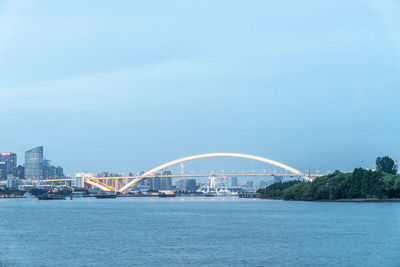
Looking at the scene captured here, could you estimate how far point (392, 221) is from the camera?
47312mm

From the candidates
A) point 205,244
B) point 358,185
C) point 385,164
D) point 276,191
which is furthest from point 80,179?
point 205,244

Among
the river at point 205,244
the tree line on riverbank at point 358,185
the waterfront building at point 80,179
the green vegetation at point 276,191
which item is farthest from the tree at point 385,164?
the waterfront building at point 80,179

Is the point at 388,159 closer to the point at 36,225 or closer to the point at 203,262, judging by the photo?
the point at 36,225

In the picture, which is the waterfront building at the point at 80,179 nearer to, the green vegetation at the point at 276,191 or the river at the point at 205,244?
the green vegetation at the point at 276,191

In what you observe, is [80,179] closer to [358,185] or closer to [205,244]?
[358,185]

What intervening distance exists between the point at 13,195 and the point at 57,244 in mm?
173445

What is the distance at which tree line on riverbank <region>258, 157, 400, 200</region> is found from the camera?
8550cm

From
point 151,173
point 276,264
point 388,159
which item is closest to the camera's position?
point 276,264

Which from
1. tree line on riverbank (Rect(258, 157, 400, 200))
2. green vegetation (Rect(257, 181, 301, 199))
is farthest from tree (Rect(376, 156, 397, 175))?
green vegetation (Rect(257, 181, 301, 199))

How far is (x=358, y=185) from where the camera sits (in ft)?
297

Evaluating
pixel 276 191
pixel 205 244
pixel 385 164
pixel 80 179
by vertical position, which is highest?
pixel 80 179

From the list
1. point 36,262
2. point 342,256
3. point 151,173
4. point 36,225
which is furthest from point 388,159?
point 36,262

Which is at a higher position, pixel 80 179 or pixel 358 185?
pixel 80 179

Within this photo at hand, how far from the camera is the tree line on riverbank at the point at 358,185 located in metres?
85.5
